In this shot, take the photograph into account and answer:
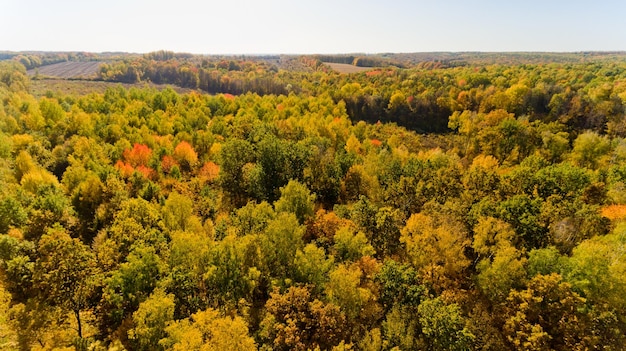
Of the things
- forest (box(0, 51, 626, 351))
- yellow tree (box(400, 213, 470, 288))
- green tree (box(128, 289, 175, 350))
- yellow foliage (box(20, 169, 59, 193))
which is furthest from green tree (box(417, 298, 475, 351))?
yellow foliage (box(20, 169, 59, 193))

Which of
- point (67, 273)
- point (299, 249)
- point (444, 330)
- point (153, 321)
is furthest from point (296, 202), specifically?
point (67, 273)

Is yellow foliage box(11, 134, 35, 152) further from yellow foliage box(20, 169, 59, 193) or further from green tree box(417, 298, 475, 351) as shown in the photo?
green tree box(417, 298, 475, 351)

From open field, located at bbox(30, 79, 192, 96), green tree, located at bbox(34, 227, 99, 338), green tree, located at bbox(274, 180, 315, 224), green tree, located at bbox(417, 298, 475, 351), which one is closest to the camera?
green tree, located at bbox(417, 298, 475, 351)

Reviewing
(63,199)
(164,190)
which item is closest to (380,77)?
(164,190)

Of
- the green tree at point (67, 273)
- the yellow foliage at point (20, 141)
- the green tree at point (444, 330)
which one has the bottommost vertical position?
the green tree at point (444, 330)

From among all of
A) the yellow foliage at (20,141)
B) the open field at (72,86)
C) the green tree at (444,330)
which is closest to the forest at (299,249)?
the green tree at (444,330)

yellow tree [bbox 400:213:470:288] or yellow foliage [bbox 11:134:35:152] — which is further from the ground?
yellow foliage [bbox 11:134:35:152]

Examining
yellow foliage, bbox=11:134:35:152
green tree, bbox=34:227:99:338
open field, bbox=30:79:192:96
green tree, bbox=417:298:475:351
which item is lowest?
green tree, bbox=417:298:475:351

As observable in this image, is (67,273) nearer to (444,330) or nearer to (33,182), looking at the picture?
(33,182)

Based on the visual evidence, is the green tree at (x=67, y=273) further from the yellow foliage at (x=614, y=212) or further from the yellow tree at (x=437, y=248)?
the yellow foliage at (x=614, y=212)

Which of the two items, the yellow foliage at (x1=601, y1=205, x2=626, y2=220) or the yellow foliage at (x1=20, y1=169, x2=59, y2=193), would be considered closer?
the yellow foliage at (x1=601, y1=205, x2=626, y2=220)

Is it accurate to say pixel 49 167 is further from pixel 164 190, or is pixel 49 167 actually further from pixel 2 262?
pixel 2 262
